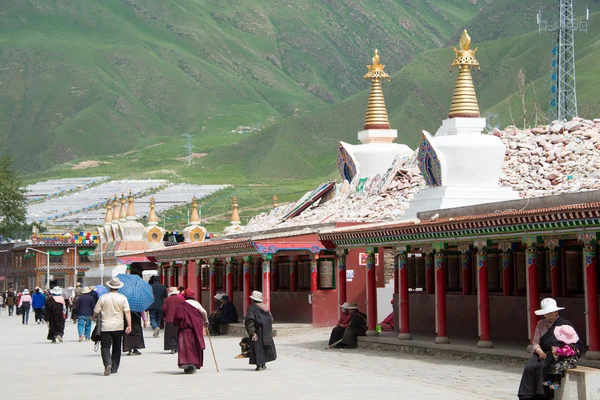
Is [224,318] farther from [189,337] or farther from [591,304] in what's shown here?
[591,304]

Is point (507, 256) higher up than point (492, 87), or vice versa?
point (492, 87)

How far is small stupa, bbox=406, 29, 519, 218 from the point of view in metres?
35.6

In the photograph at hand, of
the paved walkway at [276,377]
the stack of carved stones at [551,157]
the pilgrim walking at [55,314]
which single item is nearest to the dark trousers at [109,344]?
the paved walkway at [276,377]

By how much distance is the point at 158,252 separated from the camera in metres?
47.2

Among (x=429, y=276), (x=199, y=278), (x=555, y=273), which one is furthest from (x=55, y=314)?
(x=555, y=273)

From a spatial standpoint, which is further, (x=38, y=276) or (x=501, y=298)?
(x=38, y=276)

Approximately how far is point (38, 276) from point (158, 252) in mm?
61176

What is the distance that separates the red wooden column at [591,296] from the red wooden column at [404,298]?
7.19 m

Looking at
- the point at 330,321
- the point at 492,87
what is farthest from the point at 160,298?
the point at 492,87

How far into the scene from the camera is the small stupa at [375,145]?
4881cm

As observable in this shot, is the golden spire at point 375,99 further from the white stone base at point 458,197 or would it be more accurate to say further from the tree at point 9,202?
the tree at point 9,202

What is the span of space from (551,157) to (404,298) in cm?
2043

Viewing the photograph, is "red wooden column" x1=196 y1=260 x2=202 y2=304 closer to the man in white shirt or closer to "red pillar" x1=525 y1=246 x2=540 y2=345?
the man in white shirt

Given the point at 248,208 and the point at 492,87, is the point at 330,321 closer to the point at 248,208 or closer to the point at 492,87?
the point at 248,208
